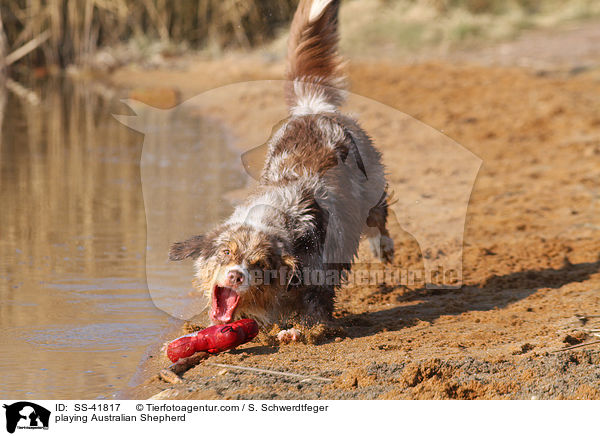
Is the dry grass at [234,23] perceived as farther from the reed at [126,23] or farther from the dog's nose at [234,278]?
the dog's nose at [234,278]

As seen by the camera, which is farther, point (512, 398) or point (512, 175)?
point (512, 175)

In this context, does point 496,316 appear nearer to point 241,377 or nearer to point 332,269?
point 332,269

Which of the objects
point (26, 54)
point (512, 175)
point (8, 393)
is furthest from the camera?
point (26, 54)

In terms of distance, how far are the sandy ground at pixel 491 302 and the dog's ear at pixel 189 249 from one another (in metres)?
0.53

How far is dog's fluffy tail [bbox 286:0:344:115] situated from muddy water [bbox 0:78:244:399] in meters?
1.77

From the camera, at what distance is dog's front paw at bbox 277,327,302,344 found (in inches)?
202

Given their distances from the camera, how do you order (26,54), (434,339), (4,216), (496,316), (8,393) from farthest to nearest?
(26,54), (4,216), (496,316), (434,339), (8,393)

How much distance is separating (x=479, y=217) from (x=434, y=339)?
3438 millimetres

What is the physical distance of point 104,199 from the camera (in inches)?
351
